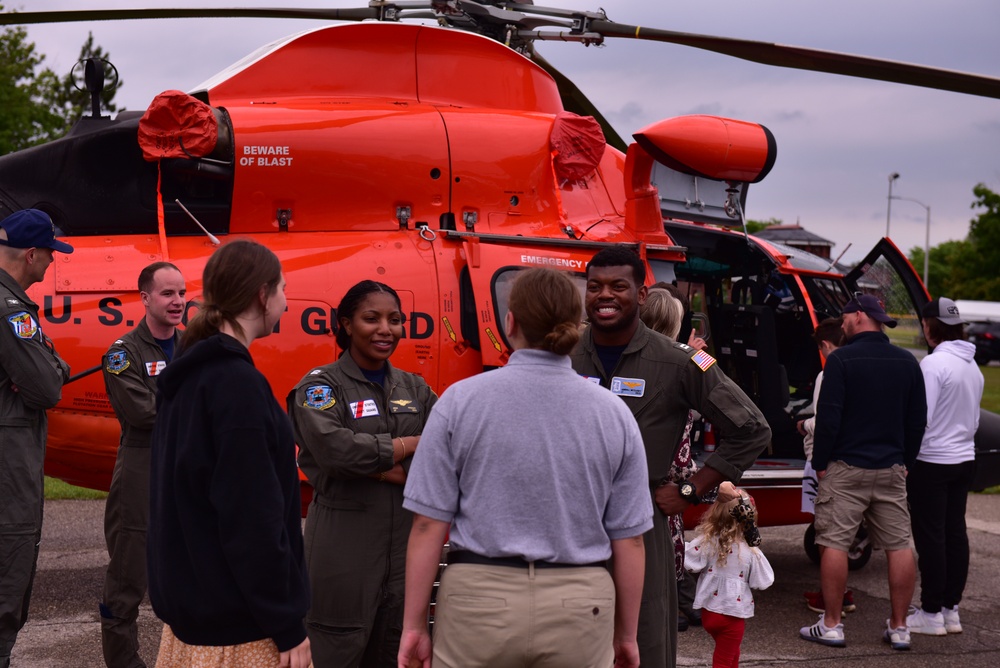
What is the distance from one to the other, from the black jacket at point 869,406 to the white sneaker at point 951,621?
122 centimetres

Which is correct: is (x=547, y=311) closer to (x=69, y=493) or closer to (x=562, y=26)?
(x=562, y=26)

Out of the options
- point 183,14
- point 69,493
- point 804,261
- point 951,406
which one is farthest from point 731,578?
point 69,493

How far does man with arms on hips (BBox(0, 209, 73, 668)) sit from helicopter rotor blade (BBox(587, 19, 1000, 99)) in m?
4.26

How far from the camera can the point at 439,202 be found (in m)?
6.06

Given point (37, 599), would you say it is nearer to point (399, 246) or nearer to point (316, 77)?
point (399, 246)

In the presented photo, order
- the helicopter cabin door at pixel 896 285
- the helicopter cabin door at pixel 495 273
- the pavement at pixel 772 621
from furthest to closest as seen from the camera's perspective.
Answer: the helicopter cabin door at pixel 896 285 → the helicopter cabin door at pixel 495 273 → the pavement at pixel 772 621

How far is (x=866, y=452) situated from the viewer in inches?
227

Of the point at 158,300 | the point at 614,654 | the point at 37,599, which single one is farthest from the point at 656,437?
the point at 37,599

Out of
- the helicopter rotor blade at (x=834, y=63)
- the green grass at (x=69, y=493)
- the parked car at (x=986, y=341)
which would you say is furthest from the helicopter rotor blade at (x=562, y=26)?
the parked car at (x=986, y=341)

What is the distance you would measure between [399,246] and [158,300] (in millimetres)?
1626

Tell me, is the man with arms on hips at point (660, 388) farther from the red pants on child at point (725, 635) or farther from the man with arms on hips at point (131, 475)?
the man with arms on hips at point (131, 475)

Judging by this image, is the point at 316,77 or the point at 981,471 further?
the point at 981,471

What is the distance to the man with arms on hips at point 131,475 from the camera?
452 cm

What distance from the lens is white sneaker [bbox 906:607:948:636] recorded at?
20.3 ft
